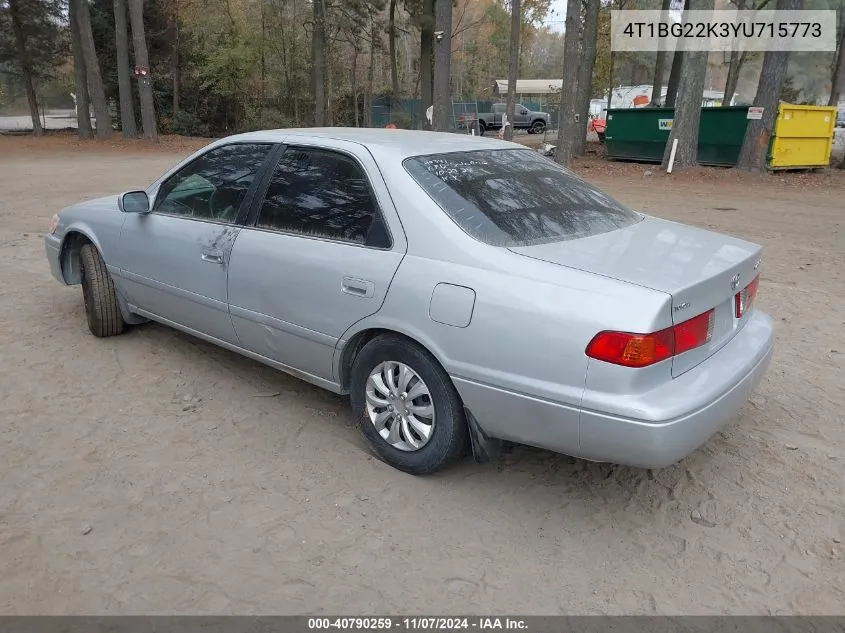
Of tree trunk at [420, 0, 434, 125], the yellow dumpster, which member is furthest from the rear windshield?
tree trunk at [420, 0, 434, 125]

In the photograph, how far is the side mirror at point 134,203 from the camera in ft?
14.3

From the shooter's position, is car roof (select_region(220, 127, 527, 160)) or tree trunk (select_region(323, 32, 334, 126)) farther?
tree trunk (select_region(323, 32, 334, 126))

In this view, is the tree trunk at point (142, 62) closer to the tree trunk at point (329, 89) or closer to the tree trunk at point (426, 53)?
the tree trunk at point (329, 89)

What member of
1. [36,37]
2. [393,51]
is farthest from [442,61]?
[36,37]

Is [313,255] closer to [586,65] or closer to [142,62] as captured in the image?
[586,65]

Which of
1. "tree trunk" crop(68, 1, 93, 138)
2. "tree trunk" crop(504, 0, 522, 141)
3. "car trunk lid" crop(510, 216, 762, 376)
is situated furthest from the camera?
"tree trunk" crop(68, 1, 93, 138)

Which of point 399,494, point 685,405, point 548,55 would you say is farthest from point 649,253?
point 548,55

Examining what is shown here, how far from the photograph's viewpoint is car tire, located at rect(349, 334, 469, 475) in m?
3.00

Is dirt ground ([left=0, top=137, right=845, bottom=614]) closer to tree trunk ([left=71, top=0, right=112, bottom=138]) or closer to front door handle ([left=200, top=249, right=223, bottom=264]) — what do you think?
front door handle ([left=200, top=249, right=223, bottom=264])

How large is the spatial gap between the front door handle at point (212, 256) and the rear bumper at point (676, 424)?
2.30 metres

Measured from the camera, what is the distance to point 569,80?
17844 mm

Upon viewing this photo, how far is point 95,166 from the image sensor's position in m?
18.6

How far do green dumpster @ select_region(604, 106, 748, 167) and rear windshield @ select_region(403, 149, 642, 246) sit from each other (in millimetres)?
15596

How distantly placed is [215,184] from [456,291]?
1.99 metres
